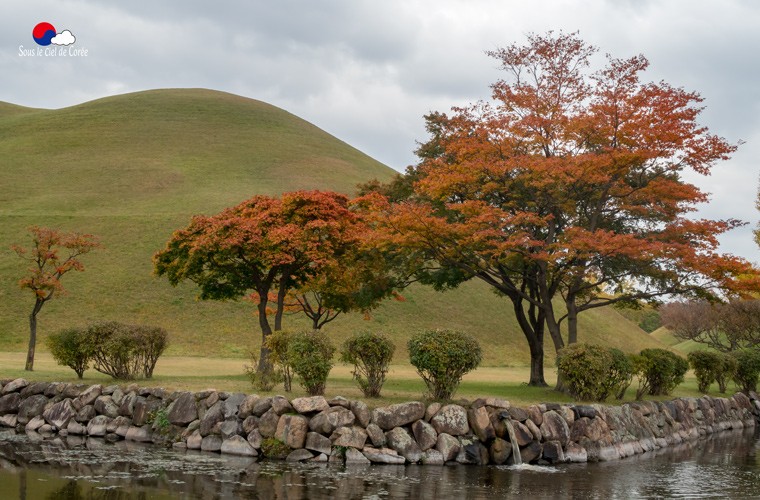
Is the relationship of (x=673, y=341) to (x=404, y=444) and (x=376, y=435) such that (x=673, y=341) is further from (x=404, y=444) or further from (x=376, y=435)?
(x=376, y=435)

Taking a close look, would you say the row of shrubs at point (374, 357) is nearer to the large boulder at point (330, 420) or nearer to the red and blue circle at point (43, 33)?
the large boulder at point (330, 420)

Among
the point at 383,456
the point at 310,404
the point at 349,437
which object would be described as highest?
the point at 310,404

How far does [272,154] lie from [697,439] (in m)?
79.5

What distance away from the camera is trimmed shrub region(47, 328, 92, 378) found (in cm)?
2330

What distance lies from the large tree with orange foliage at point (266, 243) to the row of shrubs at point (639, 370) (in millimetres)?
11091

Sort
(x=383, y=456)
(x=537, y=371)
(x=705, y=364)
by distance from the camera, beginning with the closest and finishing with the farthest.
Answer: (x=383, y=456) < (x=537, y=371) < (x=705, y=364)

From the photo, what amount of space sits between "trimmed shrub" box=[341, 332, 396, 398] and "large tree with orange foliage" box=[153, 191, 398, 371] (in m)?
7.71

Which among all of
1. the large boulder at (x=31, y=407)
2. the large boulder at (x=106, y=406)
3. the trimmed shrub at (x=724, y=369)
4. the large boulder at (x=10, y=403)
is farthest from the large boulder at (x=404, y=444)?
the trimmed shrub at (x=724, y=369)

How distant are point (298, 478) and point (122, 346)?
10.5 m

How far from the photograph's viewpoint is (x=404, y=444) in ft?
57.0

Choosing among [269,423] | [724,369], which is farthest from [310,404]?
[724,369]

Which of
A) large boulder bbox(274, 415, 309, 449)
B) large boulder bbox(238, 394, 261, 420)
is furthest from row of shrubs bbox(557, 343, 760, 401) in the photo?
large boulder bbox(238, 394, 261, 420)

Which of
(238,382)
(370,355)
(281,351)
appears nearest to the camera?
(370,355)

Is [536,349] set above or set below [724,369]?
above
